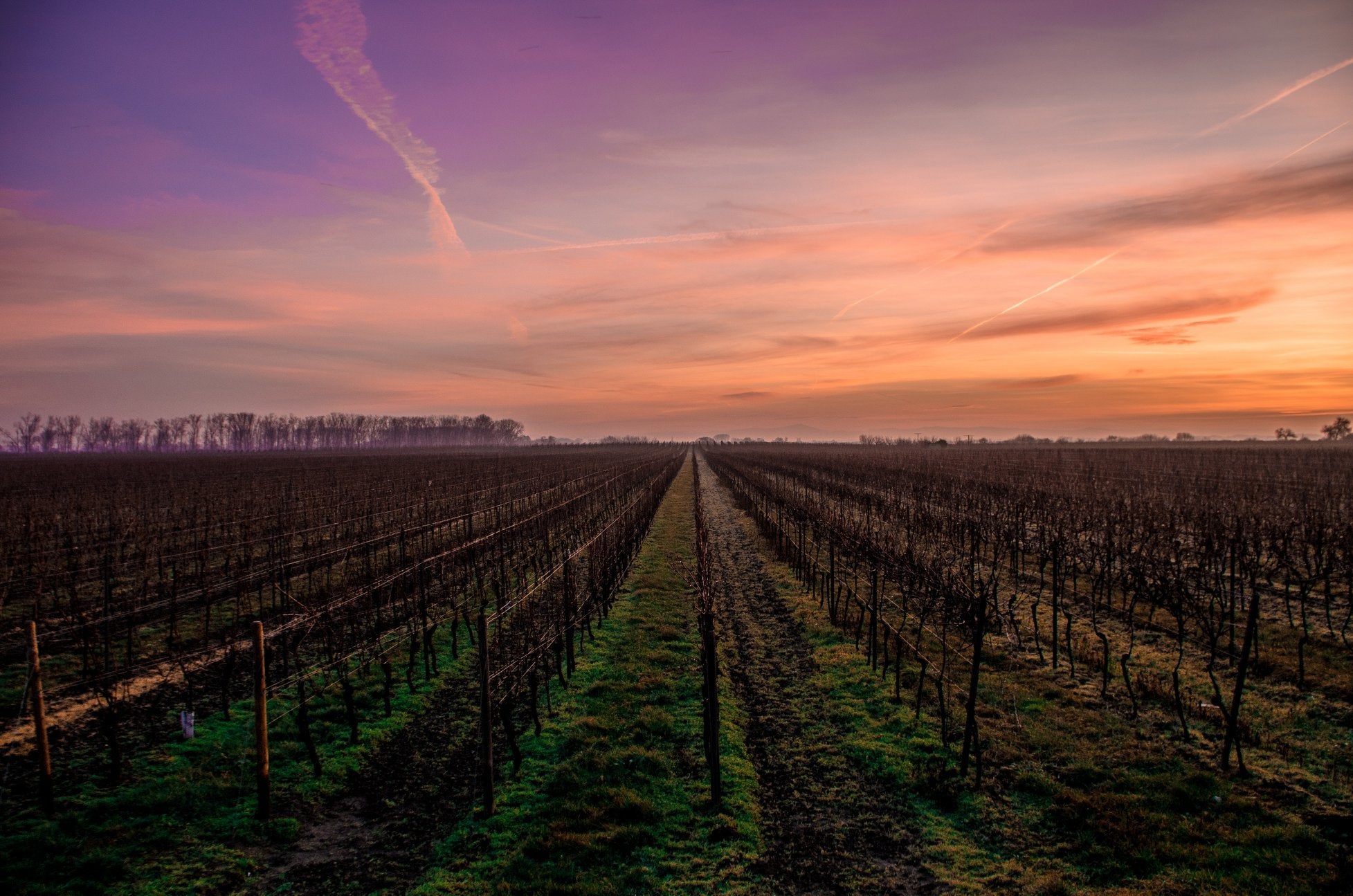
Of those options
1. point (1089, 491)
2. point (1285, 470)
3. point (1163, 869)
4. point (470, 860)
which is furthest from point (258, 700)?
point (1285, 470)

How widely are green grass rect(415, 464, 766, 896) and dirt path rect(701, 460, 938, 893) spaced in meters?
0.25

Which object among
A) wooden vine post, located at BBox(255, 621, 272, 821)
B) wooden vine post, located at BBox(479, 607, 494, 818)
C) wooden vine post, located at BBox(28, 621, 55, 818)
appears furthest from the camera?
wooden vine post, located at BBox(479, 607, 494, 818)

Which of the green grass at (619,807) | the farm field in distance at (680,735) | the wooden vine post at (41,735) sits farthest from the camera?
the wooden vine post at (41,735)

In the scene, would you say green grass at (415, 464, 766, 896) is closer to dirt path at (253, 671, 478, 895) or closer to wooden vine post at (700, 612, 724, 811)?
wooden vine post at (700, 612, 724, 811)

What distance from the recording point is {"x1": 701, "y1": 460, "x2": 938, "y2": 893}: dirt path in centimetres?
511

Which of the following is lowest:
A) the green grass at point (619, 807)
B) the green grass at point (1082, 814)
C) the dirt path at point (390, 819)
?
the dirt path at point (390, 819)

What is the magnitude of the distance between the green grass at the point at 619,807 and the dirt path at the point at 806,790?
0.25m

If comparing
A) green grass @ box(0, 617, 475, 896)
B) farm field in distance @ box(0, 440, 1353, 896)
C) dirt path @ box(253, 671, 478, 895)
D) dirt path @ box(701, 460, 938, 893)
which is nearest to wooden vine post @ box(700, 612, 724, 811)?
farm field in distance @ box(0, 440, 1353, 896)

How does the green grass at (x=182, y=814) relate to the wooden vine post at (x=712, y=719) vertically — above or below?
below

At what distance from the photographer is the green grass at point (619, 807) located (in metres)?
5.07

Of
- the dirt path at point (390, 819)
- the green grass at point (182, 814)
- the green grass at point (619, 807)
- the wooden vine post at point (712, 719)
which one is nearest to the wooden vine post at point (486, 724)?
the green grass at point (619, 807)

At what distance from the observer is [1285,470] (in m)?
40.6

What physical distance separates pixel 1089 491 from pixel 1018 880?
28.1 m

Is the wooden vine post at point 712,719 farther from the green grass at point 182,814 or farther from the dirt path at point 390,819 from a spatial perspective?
the green grass at point 182,814
